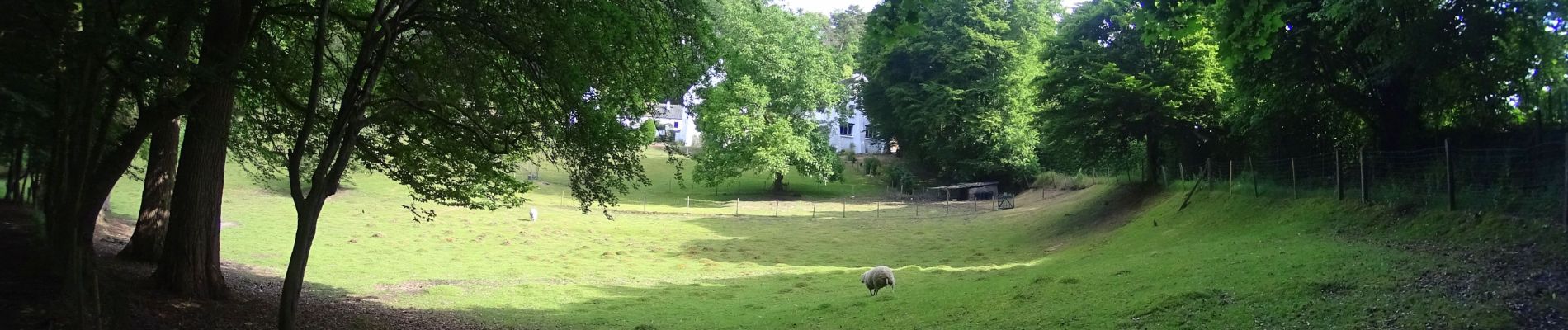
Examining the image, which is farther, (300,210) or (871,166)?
(871,166)

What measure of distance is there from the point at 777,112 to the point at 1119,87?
26.6m

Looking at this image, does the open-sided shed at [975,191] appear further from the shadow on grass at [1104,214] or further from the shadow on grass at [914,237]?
the shadow on grass at [1104,214]

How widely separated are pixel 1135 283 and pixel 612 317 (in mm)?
8428

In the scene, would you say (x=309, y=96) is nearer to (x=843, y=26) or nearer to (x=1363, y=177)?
(x=1363, y=177)

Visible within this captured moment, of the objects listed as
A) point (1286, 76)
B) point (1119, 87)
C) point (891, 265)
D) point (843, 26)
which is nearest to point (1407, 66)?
point (1286, 76)

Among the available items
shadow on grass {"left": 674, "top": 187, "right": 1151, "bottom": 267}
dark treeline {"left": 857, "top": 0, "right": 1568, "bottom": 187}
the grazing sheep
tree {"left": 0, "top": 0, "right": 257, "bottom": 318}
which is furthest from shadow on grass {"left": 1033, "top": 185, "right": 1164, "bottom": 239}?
tree {"left": 0, "top": 0, "right": 257, "bottom": 318}

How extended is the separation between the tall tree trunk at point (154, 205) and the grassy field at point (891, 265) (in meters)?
3.25

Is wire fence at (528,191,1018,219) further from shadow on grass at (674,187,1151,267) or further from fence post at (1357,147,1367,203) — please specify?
fence post at (1357,147,1367,203)

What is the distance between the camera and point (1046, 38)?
32156mm

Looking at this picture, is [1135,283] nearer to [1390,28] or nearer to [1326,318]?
[1326,318]

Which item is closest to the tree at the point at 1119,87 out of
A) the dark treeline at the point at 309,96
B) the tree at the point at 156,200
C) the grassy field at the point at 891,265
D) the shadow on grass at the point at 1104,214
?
the shadow on grass at the point at 1104,214

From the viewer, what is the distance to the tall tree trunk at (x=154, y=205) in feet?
44.4

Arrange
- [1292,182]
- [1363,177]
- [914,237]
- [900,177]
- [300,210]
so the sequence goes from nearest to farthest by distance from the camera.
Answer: [300,210] → [1363,177] → [1292,182] → [914,237] → [900,177]

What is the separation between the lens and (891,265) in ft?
80.9
